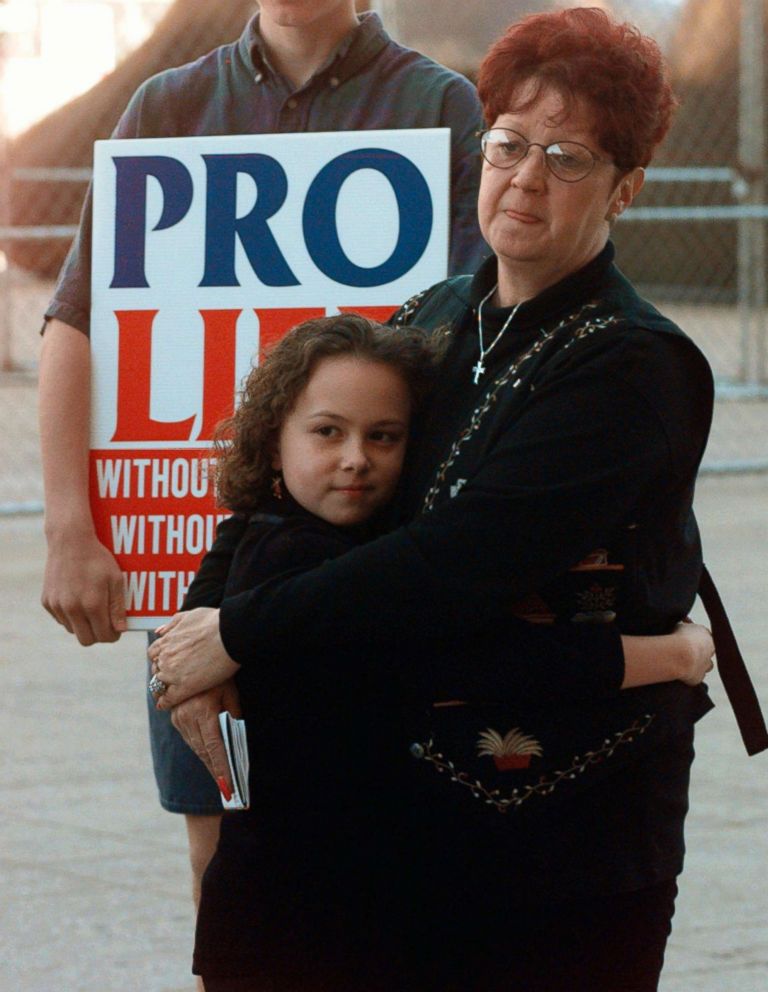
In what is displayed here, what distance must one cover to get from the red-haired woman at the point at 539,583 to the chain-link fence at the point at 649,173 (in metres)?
5.43

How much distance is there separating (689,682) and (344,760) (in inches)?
16.1

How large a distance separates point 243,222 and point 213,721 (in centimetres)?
95

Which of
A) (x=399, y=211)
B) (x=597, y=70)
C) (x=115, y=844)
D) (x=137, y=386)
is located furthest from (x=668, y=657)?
(x=115, y=844)

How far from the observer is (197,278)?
2.88 metres

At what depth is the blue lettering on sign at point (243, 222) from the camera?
2871 mm

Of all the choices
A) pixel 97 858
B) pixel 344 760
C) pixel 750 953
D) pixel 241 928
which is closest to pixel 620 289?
pixel 344 760

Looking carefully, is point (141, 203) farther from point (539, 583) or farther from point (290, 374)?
point (539, 583)

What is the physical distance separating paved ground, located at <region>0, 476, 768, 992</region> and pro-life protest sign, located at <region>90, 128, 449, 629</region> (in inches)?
49.4

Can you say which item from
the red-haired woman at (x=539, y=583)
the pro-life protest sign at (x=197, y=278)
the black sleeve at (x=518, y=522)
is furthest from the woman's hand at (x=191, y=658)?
the pro-life protest sign at (x=197, y=278)

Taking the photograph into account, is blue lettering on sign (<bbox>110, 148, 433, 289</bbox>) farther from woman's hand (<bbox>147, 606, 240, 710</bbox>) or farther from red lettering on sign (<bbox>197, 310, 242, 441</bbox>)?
woman's hand (<bbox>147, 606, 240, 710</bbox>)

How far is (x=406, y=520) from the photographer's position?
2236 millimetres

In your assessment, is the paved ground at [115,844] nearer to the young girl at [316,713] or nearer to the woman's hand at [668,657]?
the young girl at [316,713]

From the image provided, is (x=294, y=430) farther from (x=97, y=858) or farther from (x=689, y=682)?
(x=97, y=858)

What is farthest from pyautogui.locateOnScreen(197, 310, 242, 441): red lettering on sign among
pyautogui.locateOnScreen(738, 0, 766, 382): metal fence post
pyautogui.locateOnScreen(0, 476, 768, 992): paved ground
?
pyautogui.locateOnScreen(738, 0, 766, 382): metal fence post
